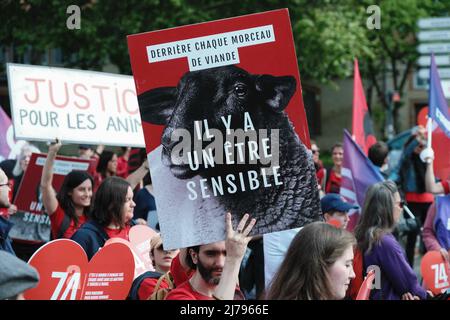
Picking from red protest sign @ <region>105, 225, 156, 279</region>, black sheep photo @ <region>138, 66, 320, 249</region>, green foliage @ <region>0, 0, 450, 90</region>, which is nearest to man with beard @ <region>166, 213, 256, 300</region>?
black sheep photo @ <region>138, 66, 320, 249</region>

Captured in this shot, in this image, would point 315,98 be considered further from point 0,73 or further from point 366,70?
point 0,73

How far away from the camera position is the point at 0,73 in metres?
A: 23.6

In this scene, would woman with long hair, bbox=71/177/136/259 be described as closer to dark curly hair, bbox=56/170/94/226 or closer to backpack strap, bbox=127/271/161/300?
dark curly hair, bbox=56/170/94/226

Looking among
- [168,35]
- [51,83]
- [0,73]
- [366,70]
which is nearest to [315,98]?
[366,70]

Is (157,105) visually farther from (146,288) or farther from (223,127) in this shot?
(146,288)

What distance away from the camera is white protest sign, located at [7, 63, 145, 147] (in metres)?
8.09

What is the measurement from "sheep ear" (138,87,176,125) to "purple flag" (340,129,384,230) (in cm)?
467

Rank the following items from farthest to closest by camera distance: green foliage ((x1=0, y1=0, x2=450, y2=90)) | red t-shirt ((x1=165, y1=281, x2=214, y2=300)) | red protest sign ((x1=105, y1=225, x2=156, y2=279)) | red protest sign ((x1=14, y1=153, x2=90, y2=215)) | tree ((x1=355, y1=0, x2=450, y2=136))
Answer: tree ((x1=355, y1=0, x2=450, y2=136))
green foliage ((x1=0, y1=0, x2=450, y2=90))
red protest sign ((x1=14, y1=153, x2=90, y2=215))
red protest sign ((x1=105, y1=225, x2=156, y2=279))
red t-shirt ((x1=165, y1=281, x2=214, y2=300))

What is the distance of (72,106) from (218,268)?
4.41m

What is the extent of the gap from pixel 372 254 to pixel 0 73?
1869cm

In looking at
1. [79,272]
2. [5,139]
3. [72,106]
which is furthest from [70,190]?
[5,139]

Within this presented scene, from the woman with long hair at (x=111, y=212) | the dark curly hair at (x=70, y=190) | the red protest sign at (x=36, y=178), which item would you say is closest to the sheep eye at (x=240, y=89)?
the woman with long hair at (x=111, y=212)

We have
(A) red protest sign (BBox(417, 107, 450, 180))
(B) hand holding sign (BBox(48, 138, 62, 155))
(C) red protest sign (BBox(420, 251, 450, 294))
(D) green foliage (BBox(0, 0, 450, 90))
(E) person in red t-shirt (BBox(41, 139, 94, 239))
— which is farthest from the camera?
(D) green foliage (BBox(0, 0, 450, 90))

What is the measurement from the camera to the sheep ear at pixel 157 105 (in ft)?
14.6
